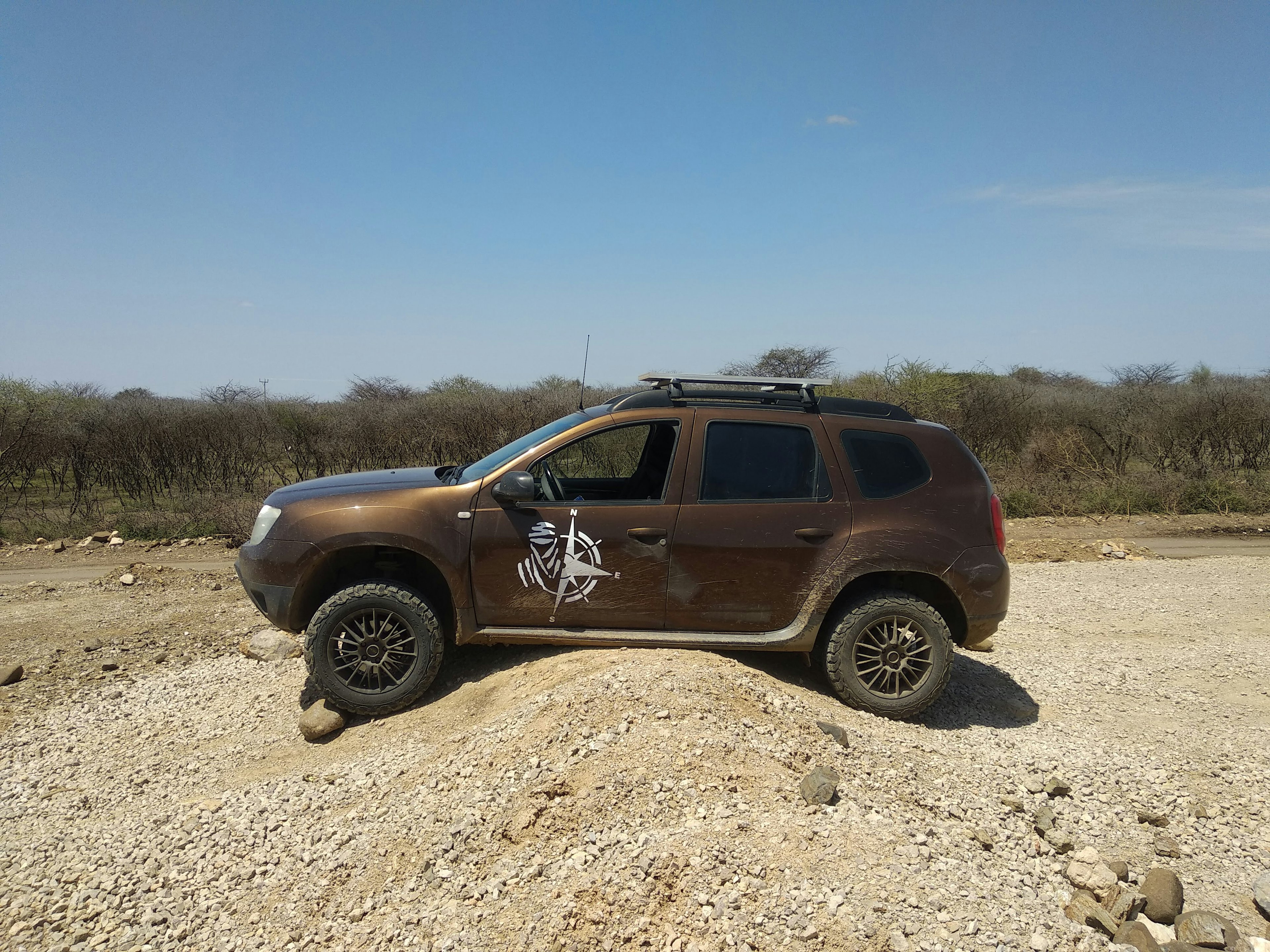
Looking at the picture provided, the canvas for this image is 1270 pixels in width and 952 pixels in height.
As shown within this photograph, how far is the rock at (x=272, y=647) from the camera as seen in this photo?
631 cm

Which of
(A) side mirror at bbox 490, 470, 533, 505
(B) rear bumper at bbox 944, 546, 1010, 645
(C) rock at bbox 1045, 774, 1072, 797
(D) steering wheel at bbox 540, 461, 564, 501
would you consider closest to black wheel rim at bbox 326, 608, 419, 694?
(A) side mirror at bbox 490, 470, 533, 505

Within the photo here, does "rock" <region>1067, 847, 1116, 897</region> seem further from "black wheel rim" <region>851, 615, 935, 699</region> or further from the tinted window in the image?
the tinted window

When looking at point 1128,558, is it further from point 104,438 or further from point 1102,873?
point 104,438

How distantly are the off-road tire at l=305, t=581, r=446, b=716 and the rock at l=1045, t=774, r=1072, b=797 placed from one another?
11.9ft

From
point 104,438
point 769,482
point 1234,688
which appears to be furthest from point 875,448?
point 104,438

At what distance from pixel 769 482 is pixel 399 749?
9.03 ft

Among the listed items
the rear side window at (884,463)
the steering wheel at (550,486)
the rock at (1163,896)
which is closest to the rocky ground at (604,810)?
the rock at (1163,896)

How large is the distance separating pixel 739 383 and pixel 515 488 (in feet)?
5.64

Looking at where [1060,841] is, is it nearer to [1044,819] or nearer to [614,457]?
[1044,819]

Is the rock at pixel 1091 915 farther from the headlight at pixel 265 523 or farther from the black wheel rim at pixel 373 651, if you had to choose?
the headlight at pixel 265 523

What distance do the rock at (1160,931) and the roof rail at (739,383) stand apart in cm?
318

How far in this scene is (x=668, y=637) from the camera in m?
4.85

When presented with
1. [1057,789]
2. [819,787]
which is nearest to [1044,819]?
[1057,789]

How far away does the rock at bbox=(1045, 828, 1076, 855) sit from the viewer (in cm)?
378
